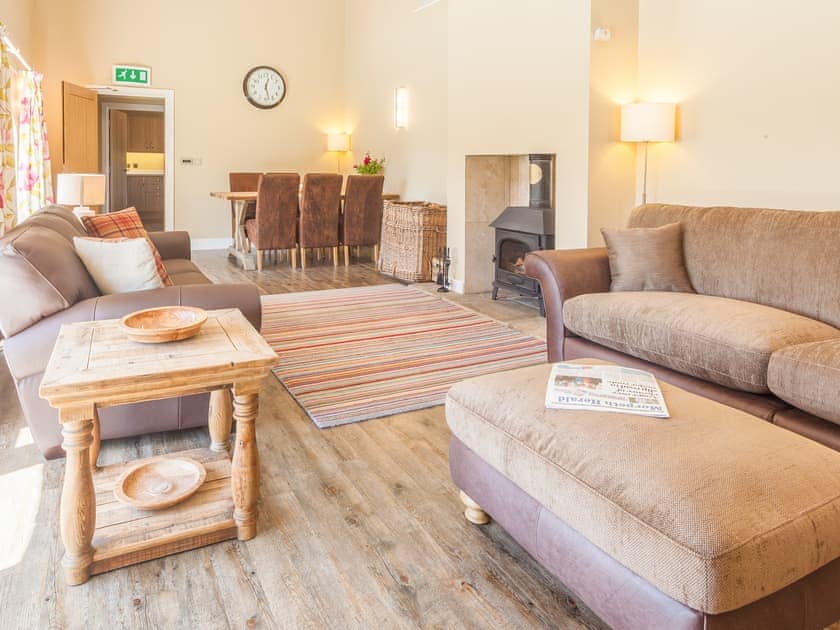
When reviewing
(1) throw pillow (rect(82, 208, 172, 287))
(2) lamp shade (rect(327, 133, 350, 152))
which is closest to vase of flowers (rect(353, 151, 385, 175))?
(2) lamp shade (rect(327, 133, 350, 152))

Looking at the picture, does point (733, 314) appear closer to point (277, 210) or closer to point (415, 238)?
point (415, 238)

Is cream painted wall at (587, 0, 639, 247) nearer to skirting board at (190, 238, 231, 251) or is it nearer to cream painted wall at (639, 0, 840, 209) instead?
cream painted wall at (639, 0, 840, 209)

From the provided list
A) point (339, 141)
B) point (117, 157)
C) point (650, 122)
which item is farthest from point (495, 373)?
point (117, 157)

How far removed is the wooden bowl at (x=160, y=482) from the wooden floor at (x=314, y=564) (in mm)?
190

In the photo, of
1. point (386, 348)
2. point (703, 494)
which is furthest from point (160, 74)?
point (703, 494)

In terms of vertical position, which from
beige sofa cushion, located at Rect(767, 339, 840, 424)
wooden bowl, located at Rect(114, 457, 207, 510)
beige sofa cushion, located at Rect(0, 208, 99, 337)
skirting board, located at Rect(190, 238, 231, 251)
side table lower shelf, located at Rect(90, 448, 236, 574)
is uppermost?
skirting board, located at Rect(190, 238, 231, 251)

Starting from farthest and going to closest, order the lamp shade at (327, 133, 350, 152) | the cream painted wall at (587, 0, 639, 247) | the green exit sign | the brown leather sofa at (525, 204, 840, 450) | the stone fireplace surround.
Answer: the lamp shade at (327, 133, 350, 152) → the green exit sign → the stone fireplace surround → the cream painted wall at (587, 0, 639, 247) → the brown leather sofa at (525, 204, 840, 450)

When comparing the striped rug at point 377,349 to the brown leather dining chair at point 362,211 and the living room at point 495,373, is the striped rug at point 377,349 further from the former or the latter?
the brown leather dining chair at point 362,211

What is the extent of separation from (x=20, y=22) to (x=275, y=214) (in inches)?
117

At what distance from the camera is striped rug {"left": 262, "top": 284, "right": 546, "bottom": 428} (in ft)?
10.4

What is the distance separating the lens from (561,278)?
130 inches

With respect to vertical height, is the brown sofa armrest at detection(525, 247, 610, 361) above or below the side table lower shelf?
above

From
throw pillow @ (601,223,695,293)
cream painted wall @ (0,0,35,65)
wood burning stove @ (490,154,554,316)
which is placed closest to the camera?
throw pillow @ (601,223,695,293)

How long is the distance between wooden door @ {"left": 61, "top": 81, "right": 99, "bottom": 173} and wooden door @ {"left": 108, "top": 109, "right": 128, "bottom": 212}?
2.51 meters
